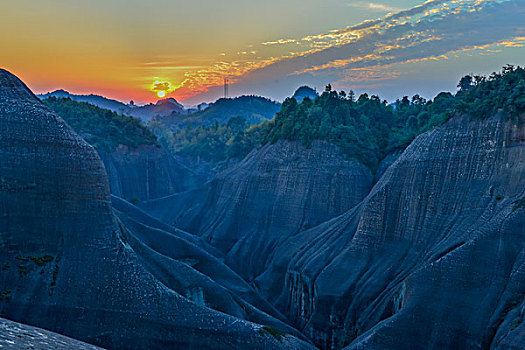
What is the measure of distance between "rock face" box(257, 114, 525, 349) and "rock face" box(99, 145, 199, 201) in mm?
39959

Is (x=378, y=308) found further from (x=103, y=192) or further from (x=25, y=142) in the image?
(x=25, y=142)

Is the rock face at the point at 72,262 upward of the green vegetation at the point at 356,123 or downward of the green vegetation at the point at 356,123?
downward

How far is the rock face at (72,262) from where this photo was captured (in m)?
29.3

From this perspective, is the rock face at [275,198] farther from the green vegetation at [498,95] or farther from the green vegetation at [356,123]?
the green vegetation at [498,95]

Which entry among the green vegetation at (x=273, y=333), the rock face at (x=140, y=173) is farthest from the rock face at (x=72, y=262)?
the rock face at (x=140, y=173)

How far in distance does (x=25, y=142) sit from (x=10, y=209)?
3.73 m

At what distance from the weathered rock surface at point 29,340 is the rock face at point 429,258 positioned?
53.4 ft

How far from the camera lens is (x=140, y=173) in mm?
88938

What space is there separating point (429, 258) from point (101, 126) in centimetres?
6602

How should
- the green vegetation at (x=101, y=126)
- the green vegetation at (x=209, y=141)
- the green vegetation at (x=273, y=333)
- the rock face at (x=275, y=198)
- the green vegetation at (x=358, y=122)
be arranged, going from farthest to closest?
the green vegetation at (x=209, y=141) → the green vegetation at (x=101, y=126) → the green vegetation at (x=358, y=122) → the rock face at (x=275, y=198) → the green vegetation at (x=273, y=333)

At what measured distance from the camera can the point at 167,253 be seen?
141ft

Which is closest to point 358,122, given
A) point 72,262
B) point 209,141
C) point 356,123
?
point 356,123

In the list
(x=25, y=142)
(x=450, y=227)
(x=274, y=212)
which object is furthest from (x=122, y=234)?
(x=274, y=212)

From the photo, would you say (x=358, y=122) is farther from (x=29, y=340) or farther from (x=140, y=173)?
(x=29, y=340)
